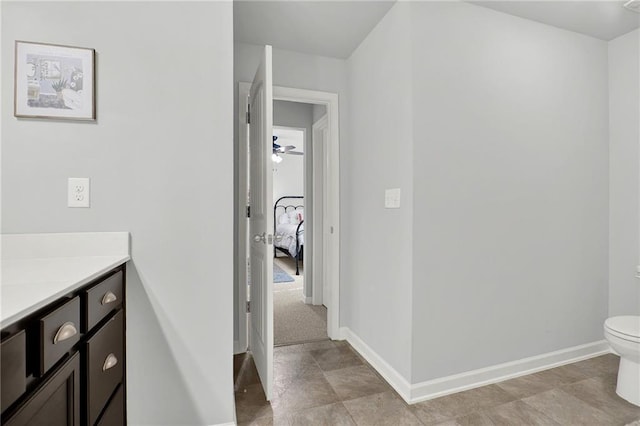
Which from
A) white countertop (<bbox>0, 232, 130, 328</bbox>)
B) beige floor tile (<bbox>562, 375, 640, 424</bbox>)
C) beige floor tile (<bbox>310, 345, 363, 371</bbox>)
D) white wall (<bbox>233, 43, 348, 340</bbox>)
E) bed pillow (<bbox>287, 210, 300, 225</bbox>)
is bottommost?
beige floor tile (<bbox>310, 345, 363, 371</bbox>)

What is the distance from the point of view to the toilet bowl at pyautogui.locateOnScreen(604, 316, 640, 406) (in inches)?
73.7

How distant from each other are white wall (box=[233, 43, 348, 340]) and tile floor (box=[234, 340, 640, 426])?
2.17 feet

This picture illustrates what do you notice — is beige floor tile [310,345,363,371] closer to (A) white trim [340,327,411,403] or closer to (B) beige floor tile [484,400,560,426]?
(A) white trim [340,327,411,403]

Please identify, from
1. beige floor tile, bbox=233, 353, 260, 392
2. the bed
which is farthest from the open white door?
the bed

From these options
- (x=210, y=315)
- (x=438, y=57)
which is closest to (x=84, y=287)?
(x=210, y=315)

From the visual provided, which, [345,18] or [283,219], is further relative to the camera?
[283,219]

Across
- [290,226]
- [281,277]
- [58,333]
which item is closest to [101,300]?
[58,333]

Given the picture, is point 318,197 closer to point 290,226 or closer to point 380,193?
point 380,193

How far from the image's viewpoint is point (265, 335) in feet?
6.42

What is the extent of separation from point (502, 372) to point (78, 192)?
2654mm

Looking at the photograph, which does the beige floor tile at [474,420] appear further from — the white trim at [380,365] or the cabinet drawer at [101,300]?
the cabinet drawer at [101,300]

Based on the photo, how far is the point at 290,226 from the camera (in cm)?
662

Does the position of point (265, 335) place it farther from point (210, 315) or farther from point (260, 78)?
point (260, 78)

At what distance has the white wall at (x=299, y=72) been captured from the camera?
2625 mm
